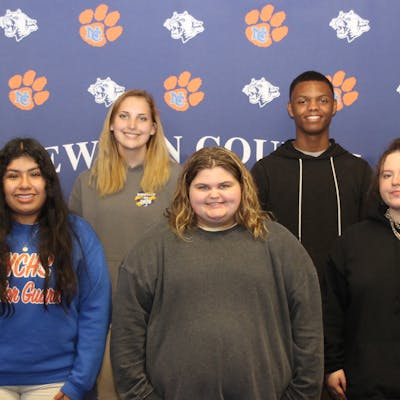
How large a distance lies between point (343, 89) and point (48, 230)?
197cm

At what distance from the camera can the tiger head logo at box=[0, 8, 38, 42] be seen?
346 cm

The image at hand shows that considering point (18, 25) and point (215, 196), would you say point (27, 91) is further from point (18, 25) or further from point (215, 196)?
point (215, 196)

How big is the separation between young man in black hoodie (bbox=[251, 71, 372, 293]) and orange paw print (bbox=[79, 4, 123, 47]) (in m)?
1.21

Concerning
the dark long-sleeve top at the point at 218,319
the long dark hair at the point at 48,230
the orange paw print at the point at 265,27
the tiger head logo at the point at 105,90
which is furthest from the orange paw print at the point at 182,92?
the dark long-sleeve top at the point at 218,319

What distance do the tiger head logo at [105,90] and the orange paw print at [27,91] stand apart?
28 centimetres

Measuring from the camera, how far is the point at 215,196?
80.6 inches

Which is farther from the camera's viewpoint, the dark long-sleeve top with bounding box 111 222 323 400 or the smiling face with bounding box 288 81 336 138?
the smiling face with bounding box 288 81 336 138

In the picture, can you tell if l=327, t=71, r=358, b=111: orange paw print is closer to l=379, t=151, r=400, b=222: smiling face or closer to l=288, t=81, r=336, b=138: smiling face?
l=288, t=81, r=336, b=138: smiling face

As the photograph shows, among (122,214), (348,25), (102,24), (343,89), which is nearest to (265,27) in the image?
(348,25)

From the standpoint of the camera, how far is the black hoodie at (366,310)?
83.8 inches

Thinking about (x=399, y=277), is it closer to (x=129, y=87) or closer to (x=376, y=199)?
(x=376, y=199)

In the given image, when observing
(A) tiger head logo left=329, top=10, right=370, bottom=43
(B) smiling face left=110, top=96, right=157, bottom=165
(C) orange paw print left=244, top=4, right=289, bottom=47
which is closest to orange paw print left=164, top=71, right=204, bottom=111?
(C) orange paw print left=244, top=4, right=289, bottom=47

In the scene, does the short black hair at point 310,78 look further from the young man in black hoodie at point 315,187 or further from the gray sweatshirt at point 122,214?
the gray sweatshirt at point 122,214

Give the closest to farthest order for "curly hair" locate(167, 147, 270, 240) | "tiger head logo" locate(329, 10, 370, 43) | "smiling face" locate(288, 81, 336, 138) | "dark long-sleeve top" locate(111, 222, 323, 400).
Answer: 1. "dark long-sleeve top" locate(111, 222, 323, 400)
2. "curly hair" locate(167, 147, 270, 240)
3. "smiling face" locate(288, 81, 336, 138)
4. "tiger head logo" locate(329, 10, 370, 43)
